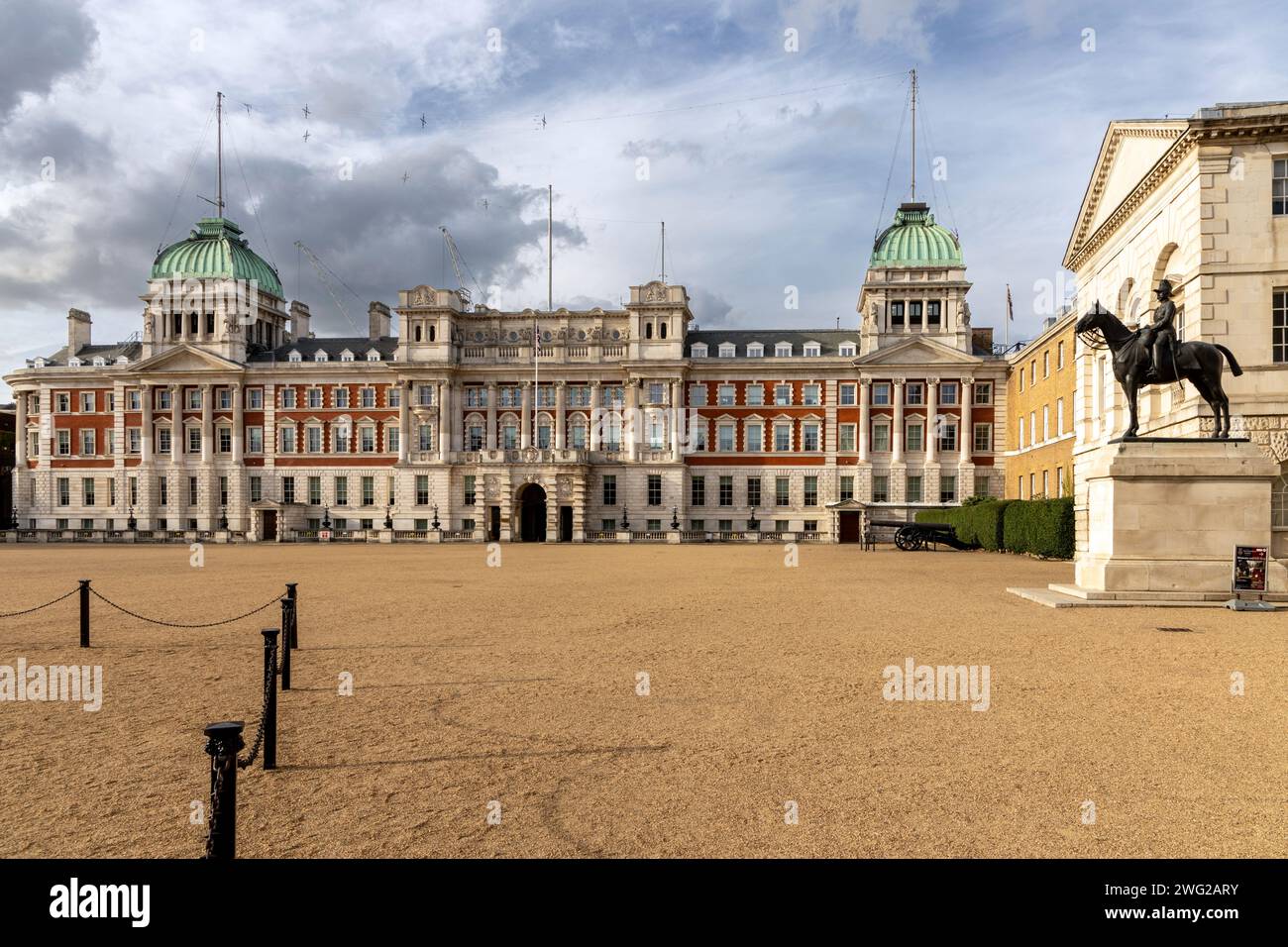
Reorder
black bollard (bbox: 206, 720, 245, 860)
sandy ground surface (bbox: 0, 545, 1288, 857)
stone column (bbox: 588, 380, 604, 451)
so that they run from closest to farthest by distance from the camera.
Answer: black bollard (bbox: 206, 720, 245, 860)
sandy ground surface (bbox: 0, 545, 1288, 857)
stone column (bbox: 588, 380, 604, 451)

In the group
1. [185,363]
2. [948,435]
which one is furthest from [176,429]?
[948,435]

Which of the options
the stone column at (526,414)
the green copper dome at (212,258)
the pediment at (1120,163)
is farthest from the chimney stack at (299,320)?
the pediment at (1120,163)

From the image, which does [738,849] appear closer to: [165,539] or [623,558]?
[623,558]

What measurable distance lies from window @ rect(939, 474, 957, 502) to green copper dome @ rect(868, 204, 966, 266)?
15.7 meters

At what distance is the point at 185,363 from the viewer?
6988cm

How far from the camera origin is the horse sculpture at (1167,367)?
19.8 meters

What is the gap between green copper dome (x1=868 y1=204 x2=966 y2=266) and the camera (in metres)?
64.4

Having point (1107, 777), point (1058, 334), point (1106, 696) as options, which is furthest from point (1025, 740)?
point (1058, 334)

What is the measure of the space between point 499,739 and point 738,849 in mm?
3471

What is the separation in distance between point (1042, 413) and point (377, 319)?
188 ft

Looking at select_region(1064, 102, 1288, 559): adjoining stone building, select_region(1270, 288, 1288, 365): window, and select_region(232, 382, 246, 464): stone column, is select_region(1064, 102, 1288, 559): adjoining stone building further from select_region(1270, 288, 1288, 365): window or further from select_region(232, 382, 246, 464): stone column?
select_region(232, 382, 246, 464): stone column

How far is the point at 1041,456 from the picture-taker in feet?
171

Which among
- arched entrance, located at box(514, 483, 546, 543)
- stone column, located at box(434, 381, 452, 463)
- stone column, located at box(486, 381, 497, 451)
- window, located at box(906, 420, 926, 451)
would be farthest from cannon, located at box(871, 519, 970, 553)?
stone column, located at box(434, 381, 452, 463)

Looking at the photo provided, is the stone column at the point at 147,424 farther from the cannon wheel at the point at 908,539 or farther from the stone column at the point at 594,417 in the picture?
the cannon wheel at the point at 908,539
